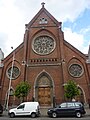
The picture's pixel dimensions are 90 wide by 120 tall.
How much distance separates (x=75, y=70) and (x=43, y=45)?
7705mm

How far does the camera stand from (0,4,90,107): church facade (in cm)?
3225

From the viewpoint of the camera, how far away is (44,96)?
32781mm

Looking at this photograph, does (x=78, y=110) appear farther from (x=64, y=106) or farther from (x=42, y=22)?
(x=42, y=22)

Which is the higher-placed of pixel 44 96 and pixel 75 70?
pixel 75 70

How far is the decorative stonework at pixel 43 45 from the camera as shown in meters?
35.1

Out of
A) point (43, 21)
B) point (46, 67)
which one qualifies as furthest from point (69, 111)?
point (43, 21)

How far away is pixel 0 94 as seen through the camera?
108 feet

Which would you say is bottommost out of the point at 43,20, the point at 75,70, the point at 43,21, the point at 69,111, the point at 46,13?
the point at 69,111

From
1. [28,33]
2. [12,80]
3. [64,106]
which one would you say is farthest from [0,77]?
[64,106]

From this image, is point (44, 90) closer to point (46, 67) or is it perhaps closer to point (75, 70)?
point (46, 67)

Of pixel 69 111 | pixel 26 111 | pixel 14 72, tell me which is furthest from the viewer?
pixel 14 72

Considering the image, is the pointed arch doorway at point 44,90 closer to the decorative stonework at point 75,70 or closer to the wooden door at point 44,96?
the wooden door at point 44,96

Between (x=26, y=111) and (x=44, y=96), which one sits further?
(x=44, y=96)

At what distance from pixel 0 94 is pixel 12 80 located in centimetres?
321
